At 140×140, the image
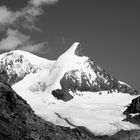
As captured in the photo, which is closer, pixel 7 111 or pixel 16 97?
pixel 7 111

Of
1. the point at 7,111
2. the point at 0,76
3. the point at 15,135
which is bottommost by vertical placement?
the point at 15,135

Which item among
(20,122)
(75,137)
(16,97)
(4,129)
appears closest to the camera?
(4,129)

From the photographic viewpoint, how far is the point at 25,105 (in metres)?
150

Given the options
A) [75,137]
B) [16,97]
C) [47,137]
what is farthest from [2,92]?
[75,137]

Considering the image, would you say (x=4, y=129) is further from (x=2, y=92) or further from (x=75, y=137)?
(x=75, y=137)

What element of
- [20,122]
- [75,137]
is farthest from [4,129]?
[75,137]

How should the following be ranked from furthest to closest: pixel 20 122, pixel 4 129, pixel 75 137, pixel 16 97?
pixel 75 137 → pixel 16 97 → pixel 20 122 → pixel 4 129

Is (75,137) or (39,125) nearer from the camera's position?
(39,125)

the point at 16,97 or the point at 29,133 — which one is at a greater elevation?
the point at 16,97

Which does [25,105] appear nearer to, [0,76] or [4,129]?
[0,76]

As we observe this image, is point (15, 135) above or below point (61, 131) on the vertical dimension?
below

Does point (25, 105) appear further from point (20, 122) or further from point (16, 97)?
point (20, 122)

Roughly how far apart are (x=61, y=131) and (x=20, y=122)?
2172 cm

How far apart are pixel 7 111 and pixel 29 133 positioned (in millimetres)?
11724
